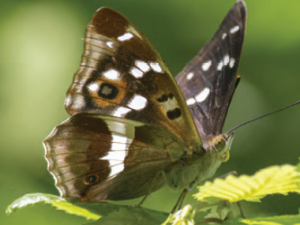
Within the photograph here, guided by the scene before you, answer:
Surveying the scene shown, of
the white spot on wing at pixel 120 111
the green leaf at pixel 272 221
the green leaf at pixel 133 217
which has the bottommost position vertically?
the green leaf at pixel 272 221

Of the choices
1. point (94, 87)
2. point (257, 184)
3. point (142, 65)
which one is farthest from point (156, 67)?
point (257, 184)

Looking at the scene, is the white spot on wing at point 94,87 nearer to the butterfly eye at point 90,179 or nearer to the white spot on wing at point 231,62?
the butterfly eye at point 90,179

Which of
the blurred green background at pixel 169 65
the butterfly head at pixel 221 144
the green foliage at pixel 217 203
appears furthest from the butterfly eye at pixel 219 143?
the blurred green background at pixel 169 65

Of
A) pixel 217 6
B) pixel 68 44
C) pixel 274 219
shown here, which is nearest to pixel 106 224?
pixel 274 219

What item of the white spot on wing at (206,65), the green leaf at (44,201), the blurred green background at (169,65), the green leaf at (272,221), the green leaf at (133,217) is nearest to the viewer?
the green leaf at (272,221)

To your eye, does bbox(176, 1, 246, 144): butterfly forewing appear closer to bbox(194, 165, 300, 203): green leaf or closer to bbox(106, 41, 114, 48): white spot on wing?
bbox(106, 41, 114, 48): white spot on wing

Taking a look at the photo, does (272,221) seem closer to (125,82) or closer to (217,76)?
(125,82)

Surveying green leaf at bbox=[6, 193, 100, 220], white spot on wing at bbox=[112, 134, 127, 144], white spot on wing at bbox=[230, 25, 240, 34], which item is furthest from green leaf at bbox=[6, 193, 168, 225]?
white spot on wing at bbox=[230, 25, 240, 34]
